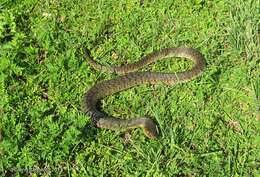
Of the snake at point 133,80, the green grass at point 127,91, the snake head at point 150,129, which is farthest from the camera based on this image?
the snake at point 133,80

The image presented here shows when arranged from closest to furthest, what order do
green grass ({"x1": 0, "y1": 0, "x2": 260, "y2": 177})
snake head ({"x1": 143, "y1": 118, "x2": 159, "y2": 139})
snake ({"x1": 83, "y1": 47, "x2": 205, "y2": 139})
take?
1. green grass ({"x1": 0, "y1": 0, "x2": 260, "y2": 177})
2. snake head ({"x1": 143, "y1": 118, "x2": 159, "y2": 139})
3. snake ({"x1": 83, "y1": 47, "x2": 205, "y2": 139})

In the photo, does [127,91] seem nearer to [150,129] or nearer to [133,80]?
[133,80]

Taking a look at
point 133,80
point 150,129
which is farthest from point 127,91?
point 150,129

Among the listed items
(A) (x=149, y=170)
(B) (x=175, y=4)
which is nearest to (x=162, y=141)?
(A) (x=149, y=170)

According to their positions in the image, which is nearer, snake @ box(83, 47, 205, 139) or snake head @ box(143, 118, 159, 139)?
snake head @ box(143, 118, 159, 139)

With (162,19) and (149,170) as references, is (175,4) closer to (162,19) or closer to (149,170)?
(162,19)
